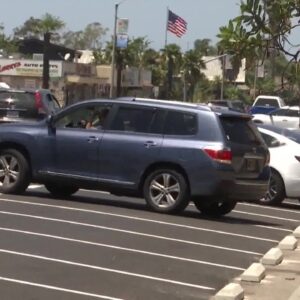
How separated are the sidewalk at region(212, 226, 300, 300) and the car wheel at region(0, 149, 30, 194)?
5.04 m

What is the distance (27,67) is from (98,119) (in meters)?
47.9

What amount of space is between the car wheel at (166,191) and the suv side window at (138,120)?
73 centimetres

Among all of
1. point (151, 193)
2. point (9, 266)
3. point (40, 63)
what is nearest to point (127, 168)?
point (151, 193)

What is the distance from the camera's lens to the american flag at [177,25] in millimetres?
58594

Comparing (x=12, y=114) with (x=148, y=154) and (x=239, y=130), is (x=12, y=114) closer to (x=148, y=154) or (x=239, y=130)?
(x=148, y=154)

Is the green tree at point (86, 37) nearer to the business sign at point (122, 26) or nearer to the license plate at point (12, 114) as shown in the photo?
the business sign at point (122, 26)

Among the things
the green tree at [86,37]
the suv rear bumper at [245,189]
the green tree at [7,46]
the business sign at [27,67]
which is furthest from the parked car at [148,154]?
the green tree at [86,37]

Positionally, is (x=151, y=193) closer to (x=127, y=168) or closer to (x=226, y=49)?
(x=127, y=168)

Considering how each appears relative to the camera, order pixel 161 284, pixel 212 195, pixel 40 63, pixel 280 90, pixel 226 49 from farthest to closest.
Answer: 1. pixel 40 63
2. pixel 212 195
3. pixel 161 284
4. pixel 280 90
5. pixel 226 49

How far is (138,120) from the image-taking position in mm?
14734

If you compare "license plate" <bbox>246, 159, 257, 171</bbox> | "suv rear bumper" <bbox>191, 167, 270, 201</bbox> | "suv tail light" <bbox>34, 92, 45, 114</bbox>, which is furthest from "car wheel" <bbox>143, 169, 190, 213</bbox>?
"suv tail light" <bbox>34, 92, 45, 114</bbox>

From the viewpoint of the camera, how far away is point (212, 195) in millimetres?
14109

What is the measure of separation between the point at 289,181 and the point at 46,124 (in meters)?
4.80

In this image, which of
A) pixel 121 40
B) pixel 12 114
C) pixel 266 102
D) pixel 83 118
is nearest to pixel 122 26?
pixel 121 40
